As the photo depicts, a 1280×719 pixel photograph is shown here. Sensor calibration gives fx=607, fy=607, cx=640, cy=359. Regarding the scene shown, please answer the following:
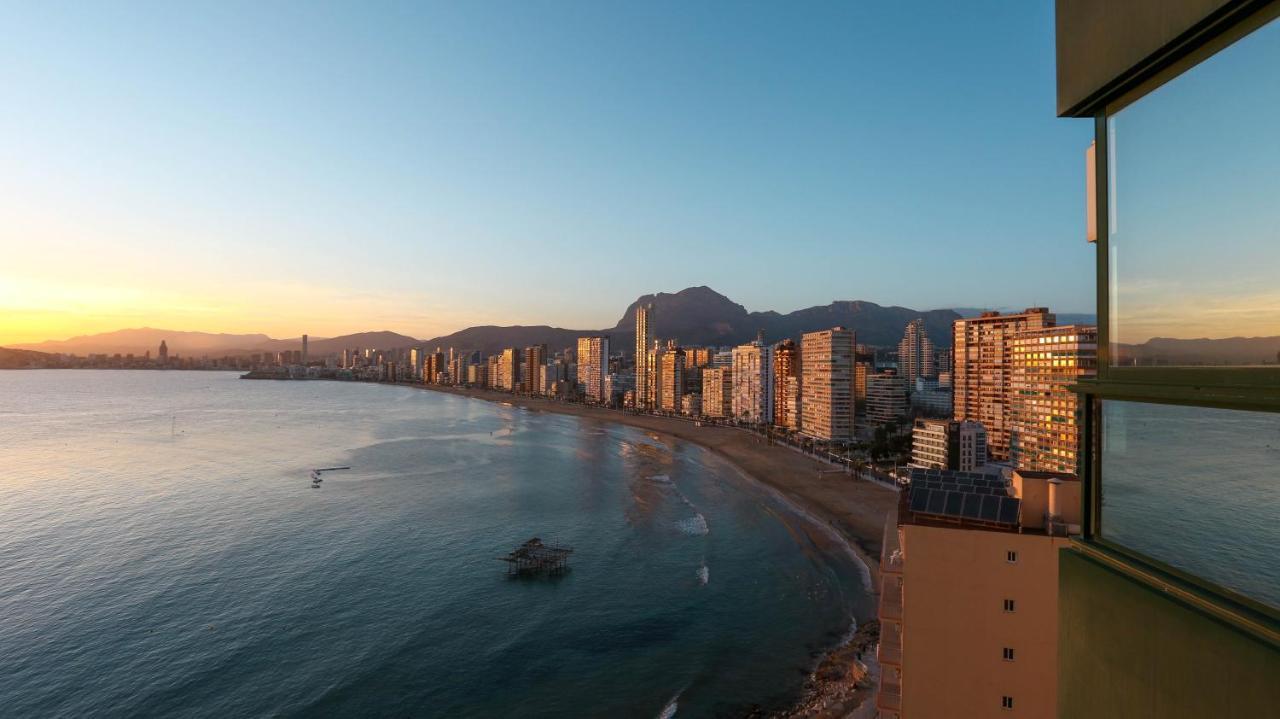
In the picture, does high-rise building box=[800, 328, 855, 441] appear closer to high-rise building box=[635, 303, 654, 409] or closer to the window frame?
high-rise building box=[635, 303, 654, 409]

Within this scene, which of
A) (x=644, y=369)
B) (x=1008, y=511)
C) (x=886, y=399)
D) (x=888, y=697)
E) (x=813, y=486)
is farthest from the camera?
(x=644, y=369)

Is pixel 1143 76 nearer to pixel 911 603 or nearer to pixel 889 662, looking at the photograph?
pixel 911 603

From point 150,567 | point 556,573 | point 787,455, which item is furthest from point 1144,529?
point 787,455

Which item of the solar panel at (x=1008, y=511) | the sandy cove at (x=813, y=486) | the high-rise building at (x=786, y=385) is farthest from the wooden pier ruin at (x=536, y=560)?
the high-rise building at (x=786, y=385)

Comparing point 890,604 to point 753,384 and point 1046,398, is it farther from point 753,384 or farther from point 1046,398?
point 753,384

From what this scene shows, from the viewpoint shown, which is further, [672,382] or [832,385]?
[672,382]

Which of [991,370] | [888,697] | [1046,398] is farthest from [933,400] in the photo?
[888,697]

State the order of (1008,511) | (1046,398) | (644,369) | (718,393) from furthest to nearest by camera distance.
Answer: (644,369) → (718,393) → (1046,398) → (1008,511)
